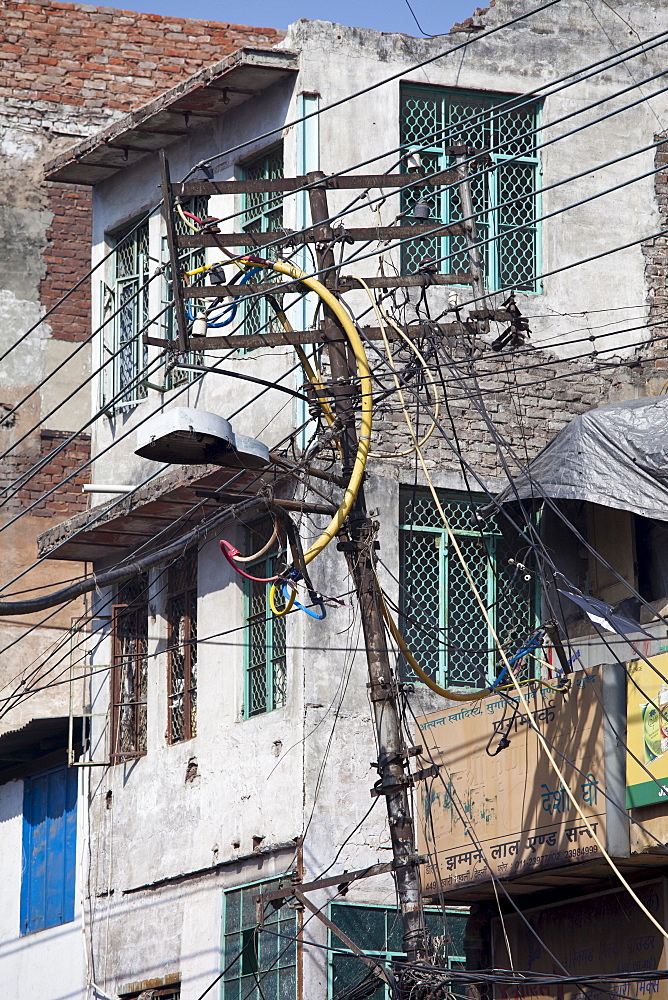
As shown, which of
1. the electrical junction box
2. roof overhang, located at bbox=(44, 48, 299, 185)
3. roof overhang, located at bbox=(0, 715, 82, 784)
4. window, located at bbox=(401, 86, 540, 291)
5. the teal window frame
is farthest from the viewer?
roof overhang, located at bbox=(0, 715, 82, 784)

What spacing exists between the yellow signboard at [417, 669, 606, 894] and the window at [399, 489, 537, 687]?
1.68 metres

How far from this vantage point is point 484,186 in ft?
51.0

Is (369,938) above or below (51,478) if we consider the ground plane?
below

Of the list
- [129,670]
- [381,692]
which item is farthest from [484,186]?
[381,692]

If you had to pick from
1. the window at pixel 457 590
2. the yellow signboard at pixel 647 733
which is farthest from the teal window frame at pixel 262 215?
the yellow signboard at pixel 647 733

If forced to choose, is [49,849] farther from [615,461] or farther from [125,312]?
[615,461]

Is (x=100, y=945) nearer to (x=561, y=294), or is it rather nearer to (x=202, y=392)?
A: (x=202, y=392)

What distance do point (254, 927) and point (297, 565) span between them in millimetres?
4677

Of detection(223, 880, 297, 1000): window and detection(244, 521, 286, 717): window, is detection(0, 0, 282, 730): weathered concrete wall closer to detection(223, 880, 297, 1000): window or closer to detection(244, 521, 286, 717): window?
detection(244, 521, 286, 717): window

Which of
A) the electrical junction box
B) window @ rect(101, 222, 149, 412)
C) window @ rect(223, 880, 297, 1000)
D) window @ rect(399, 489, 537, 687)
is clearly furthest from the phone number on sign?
window @ rect(101, 222, 149, 412)

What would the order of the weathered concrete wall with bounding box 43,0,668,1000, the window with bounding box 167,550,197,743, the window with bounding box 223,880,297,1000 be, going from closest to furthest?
the window with bounding box 223,880,297,1000, the weathered concrete wall with bounding box 43,0,668,1000, the window with bounding box 167,550,197,743

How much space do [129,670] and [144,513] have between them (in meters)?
2.06

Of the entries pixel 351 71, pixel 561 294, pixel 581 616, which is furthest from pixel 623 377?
pixel 351 71

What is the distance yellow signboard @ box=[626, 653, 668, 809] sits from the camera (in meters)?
10.8
